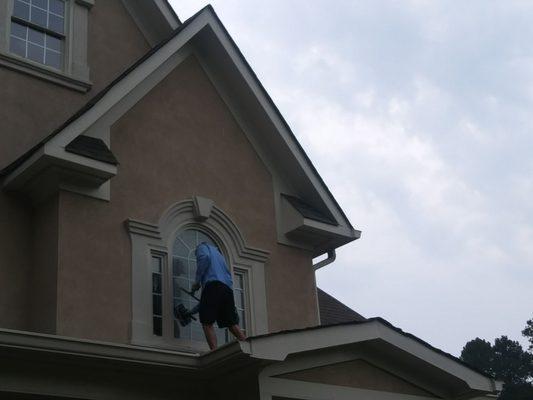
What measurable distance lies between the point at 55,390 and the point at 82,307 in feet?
4.37

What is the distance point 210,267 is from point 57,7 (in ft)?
15.8

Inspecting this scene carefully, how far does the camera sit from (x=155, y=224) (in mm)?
10117

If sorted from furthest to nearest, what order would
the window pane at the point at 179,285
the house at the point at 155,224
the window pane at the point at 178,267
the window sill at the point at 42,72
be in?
1. the window sill at the point at 42,72
2. the window pane at the point at 178,267
3. the window pane at the point at 179,285
4. the house at the point at 155,224

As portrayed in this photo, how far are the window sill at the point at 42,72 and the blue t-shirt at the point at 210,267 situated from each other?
3.26 metres

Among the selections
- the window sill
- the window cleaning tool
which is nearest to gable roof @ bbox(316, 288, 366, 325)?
the window cleaning tool

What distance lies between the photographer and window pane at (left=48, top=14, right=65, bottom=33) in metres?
11.6

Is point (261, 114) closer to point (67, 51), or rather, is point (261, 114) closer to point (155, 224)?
point (155, 224)

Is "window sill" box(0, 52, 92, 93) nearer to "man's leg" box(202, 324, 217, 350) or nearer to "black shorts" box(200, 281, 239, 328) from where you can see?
"black shorts" box(200, 281, 239, 328)

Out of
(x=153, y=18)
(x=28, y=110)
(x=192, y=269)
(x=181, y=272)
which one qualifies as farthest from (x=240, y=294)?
(x=153, y=18)

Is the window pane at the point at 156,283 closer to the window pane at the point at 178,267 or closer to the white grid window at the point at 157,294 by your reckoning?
the white grid window at the point at 157,294

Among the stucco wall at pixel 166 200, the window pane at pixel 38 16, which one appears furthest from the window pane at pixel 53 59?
the stucco wall at pixel 166 200

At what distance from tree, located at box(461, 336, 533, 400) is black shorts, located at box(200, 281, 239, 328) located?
55.0 meters

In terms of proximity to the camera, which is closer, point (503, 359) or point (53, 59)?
point (53, 59)

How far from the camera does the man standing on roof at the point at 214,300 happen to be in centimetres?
941
